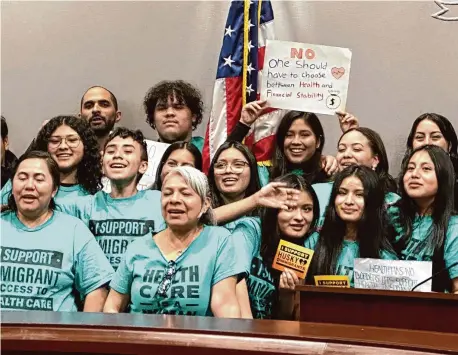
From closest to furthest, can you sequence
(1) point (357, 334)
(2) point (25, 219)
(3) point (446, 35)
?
(1) point (357, 334) < (2) point (25, 219) < (3) point (446, 35)

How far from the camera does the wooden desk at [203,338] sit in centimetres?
151

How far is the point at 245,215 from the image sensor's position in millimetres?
3150

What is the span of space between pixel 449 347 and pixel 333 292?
0.58 m

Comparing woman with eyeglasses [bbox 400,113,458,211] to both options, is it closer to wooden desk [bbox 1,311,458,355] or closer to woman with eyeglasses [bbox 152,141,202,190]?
woman with eyeglasses [bbox 152,141,202,190]

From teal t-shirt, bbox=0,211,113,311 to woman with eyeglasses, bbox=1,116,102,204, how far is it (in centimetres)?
52

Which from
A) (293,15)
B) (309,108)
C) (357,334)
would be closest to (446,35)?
(293,15)

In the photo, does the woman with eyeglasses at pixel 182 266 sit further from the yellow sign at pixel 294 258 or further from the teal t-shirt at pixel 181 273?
the yellow sign at pixel 294 258

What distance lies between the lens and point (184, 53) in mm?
4812

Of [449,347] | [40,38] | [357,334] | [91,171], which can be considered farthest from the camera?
[40,38]

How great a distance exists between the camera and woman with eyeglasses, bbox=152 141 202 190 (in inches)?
132

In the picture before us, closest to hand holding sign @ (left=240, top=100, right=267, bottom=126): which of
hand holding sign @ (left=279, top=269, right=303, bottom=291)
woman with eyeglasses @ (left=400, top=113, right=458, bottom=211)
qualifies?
woman with eyeglasses @ (left=400, top=113, right=458, bottom=211)

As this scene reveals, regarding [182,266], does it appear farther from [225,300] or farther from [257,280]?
[257,280]

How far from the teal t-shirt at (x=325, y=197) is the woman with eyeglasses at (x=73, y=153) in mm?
1009

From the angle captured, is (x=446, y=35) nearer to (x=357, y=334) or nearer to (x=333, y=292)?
(x=333, y=292)
